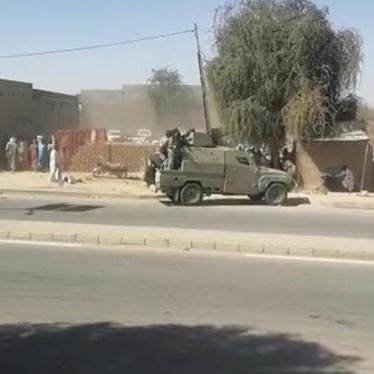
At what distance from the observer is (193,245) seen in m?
12.3

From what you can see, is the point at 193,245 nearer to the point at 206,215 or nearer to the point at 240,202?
the point at 206,215

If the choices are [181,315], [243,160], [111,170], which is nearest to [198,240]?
[181,315]

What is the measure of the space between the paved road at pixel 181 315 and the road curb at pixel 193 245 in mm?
762

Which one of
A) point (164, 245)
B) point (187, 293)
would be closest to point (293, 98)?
point (164, 245)

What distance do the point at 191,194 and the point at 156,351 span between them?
1611 cm

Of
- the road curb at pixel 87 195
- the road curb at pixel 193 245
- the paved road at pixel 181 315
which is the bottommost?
the road curb at pixel 87 195

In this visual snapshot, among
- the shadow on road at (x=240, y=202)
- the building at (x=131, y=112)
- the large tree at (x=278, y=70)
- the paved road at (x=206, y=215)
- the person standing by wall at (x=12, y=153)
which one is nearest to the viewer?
the paved road at (x=206, y=215)

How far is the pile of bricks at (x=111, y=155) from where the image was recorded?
3509 cm

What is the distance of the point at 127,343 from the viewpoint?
255 inches

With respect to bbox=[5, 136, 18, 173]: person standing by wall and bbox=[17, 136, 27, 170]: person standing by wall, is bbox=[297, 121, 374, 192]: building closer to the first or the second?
bbox=[5, 136, 18, 173]: person standing by wall

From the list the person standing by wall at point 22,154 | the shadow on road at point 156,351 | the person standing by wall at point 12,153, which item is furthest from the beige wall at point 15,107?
the shadow on road at point 156,351

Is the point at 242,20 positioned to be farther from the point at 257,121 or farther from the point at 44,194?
the point at 44,194

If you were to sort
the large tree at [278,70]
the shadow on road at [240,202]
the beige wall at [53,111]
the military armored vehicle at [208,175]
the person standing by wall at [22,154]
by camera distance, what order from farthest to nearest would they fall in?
the beige wall at [53,111], the person standing by wall at [22,154], the large tree at [278,70], the shadow on road at [240,202], the military armored vehicle at [208,175]

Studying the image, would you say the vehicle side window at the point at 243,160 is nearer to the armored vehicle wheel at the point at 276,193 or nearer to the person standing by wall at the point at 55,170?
the armored vehicle wheel at the point at 276,193
